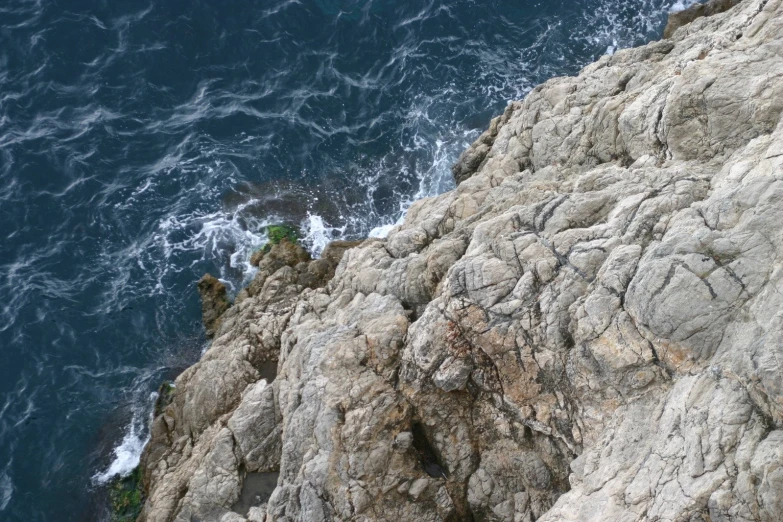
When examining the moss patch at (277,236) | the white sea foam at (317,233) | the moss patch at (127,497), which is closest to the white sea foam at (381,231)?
the white sea foam at (317,233)

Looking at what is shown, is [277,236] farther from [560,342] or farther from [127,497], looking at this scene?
[560,342]

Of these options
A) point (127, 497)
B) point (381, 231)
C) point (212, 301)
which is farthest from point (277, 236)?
point (127, 497)

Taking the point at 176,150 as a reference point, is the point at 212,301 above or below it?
below

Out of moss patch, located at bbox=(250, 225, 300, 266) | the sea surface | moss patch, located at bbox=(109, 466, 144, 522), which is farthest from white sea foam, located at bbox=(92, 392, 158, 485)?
moss patch, located at bbox=(250, 225, 300, 266)

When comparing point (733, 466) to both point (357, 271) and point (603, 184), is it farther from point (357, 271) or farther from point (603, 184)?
point (357, 271)

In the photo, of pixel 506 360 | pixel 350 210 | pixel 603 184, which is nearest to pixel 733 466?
pixel 506 360
